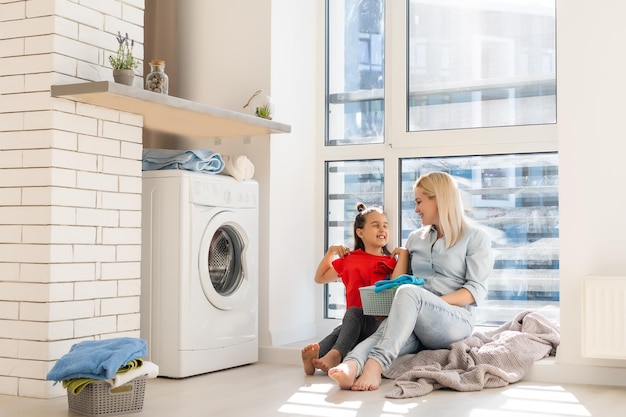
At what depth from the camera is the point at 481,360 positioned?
3.55 meters

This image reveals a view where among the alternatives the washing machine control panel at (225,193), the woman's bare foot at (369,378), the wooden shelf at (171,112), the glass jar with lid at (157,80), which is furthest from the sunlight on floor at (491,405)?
the glass jar with lid at (157,80)

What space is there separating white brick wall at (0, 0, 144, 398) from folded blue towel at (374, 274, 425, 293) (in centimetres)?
112

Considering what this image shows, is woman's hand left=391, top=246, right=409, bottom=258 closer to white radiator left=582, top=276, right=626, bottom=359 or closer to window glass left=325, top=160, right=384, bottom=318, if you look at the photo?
window glass left=325, top=160, right=384, bottom=318

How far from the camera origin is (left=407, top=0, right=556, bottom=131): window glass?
4176mm

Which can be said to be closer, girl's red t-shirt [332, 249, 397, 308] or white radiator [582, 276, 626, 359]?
white radiator [582, 276, 626, 359]

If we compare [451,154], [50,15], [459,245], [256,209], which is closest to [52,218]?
[50,15]

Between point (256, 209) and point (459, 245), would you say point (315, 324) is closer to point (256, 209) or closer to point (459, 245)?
point (256, 209)

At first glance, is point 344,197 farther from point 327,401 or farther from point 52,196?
point 52,196

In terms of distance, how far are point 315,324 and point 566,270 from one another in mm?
1559

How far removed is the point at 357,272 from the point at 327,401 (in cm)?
103

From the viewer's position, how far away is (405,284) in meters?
3.62

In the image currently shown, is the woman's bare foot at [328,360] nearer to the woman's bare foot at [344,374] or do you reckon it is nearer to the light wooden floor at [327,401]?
the light wooden floor at [327,401]

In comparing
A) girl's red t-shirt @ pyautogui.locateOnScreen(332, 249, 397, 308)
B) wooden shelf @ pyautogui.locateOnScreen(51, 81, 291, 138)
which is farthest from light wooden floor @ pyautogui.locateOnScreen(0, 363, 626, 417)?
wooden shelf @ pyautogui.locateOnScreen(51, 81, 291, 138)

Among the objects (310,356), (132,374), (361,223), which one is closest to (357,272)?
(361,223)
